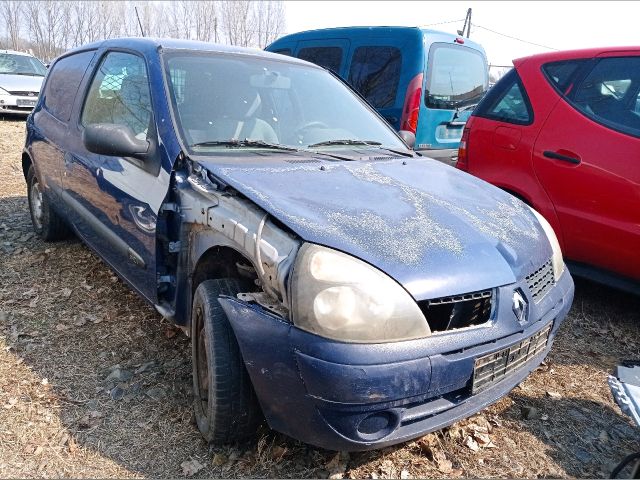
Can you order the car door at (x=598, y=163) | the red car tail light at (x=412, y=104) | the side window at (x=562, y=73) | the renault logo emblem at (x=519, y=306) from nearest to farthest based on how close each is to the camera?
the renault logo emblem at (x=519, y=306) → the car door at (x=598, y=163) → the side window at (x=562, y=73) → the red car tail light at (x=412, y=104)

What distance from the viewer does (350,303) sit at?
177 cm

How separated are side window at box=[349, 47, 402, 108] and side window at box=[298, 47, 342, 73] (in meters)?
0.30

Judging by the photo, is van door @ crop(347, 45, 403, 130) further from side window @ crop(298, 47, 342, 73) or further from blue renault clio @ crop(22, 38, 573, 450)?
blue renault clio @ crop(22, 38, 573, 450)

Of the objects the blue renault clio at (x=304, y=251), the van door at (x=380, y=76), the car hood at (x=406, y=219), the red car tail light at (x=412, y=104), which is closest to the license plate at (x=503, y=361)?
the blue renault clio at (x=304, y=251)

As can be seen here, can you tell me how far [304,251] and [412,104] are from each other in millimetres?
4213

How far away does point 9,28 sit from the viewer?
4097 centimetres

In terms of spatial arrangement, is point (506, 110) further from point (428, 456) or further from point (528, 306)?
point (428, 456)

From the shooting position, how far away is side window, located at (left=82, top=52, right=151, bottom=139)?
282cm

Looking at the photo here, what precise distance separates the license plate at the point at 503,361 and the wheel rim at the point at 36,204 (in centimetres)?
392

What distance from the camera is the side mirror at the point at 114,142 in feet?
8.29

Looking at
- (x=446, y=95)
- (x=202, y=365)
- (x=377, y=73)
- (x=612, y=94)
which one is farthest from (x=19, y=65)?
(x=612, y=94)

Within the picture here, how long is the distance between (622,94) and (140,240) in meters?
3.13

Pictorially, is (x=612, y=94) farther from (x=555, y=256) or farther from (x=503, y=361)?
(x=503, y=361)

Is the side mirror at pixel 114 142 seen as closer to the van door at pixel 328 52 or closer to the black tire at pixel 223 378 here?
the black tire at pixel 223 378
